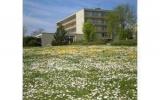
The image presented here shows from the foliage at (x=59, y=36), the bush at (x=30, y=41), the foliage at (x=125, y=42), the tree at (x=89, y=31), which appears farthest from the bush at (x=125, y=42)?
the bush at (x=30, y=41)

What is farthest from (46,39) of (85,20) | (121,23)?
(121,23)

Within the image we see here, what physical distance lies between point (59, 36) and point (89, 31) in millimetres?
208

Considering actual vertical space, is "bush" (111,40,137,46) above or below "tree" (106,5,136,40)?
below

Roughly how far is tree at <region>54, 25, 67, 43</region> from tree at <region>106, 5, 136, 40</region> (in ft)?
1.01

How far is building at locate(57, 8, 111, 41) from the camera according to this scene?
2773mm

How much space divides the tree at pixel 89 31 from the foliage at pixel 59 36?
14 cm

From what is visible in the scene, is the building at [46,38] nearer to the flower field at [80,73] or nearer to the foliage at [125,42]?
the flower field at [80,73]

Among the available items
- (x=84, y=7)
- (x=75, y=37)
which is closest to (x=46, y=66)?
(x=75, y=37)

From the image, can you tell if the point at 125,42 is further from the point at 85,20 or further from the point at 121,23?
the point at 85,20

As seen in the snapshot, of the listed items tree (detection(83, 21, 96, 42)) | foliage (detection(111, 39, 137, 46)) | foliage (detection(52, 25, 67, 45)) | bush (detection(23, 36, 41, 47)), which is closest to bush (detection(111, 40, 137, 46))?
foliage (detection(111, 39, 137, 46))

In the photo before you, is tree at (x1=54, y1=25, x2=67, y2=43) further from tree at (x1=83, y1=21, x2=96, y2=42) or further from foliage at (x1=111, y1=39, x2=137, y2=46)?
foliage at (x1=111, y1=39, x2=137, y2=46)

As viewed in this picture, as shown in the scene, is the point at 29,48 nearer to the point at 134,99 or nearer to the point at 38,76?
the point at 38,76

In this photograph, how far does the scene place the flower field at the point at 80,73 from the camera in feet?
8.91

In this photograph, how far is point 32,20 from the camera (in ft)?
9.00
